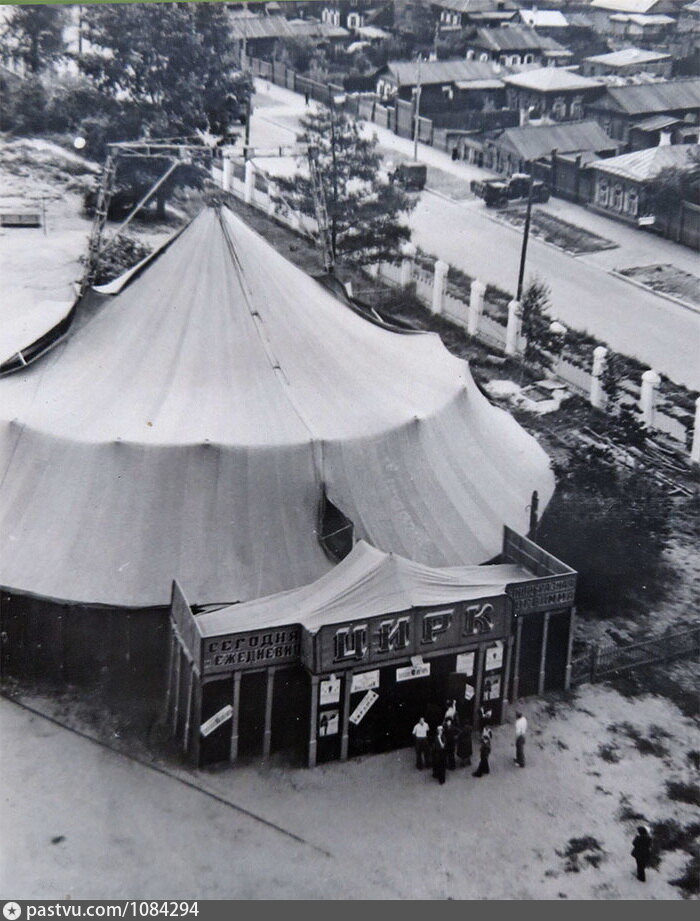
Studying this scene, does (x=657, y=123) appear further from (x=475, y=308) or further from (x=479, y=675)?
(x=479, y=675)

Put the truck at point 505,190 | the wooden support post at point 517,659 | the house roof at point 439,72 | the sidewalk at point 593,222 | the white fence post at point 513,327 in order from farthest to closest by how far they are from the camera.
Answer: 1. the house roof at point 439,72
2. the truck at point 505,190
3. the sidewalk at point 593,222
4. the white fence post at point 513,327
5. the wooden support post at point 517,659

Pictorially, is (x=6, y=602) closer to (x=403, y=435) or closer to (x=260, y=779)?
(x=260, y=779)

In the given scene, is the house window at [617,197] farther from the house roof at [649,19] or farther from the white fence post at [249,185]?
the house roof at [649,19]

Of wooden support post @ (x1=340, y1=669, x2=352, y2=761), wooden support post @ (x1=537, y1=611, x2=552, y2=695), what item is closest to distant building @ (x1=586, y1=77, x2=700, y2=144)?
wooden support post @ (x1=537, y1=611, x2=552, y2=695)

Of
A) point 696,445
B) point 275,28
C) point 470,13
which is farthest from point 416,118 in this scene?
point 696,445

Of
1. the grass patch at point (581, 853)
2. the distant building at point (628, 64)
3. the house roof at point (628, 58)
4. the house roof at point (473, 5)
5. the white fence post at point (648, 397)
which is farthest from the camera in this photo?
the house roof at point (473, 5)

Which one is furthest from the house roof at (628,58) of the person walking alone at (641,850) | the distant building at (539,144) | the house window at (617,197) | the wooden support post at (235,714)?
the person walking alone at (641,850)
